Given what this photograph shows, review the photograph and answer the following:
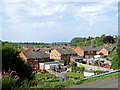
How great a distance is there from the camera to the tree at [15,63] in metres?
11.6

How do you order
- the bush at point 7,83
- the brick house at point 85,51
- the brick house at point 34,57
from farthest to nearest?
the brick house at point 85,51 → the brick house at point 34,57 → the bush at point 7,83

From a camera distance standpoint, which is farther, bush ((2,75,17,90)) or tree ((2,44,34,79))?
tree ((2,44,34,79))

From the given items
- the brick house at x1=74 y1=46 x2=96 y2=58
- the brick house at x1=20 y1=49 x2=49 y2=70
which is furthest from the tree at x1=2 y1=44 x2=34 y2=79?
the brick house at x1=74 y1=46 x2=96 y2=58

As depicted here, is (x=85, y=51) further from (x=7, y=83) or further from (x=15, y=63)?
(x=7, y=83)

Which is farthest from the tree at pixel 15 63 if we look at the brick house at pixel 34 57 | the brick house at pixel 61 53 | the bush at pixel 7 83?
the brick house at pixel 61 53

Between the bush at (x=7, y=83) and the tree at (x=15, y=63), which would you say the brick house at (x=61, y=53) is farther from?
the bush at (x=7, y=83)

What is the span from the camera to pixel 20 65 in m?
12.3

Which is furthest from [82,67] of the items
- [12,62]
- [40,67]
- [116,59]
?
[12,62]

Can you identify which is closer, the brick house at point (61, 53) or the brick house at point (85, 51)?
the brick house at point (61, 53)

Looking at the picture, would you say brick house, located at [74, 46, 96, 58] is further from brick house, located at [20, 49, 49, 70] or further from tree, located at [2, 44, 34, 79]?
tree, located at [2, 44, 34, 79]

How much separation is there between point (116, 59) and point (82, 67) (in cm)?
807

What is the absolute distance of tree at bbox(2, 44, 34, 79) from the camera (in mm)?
11581

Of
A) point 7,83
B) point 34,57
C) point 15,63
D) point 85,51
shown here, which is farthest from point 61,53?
point 7,83

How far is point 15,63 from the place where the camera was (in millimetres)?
12289
